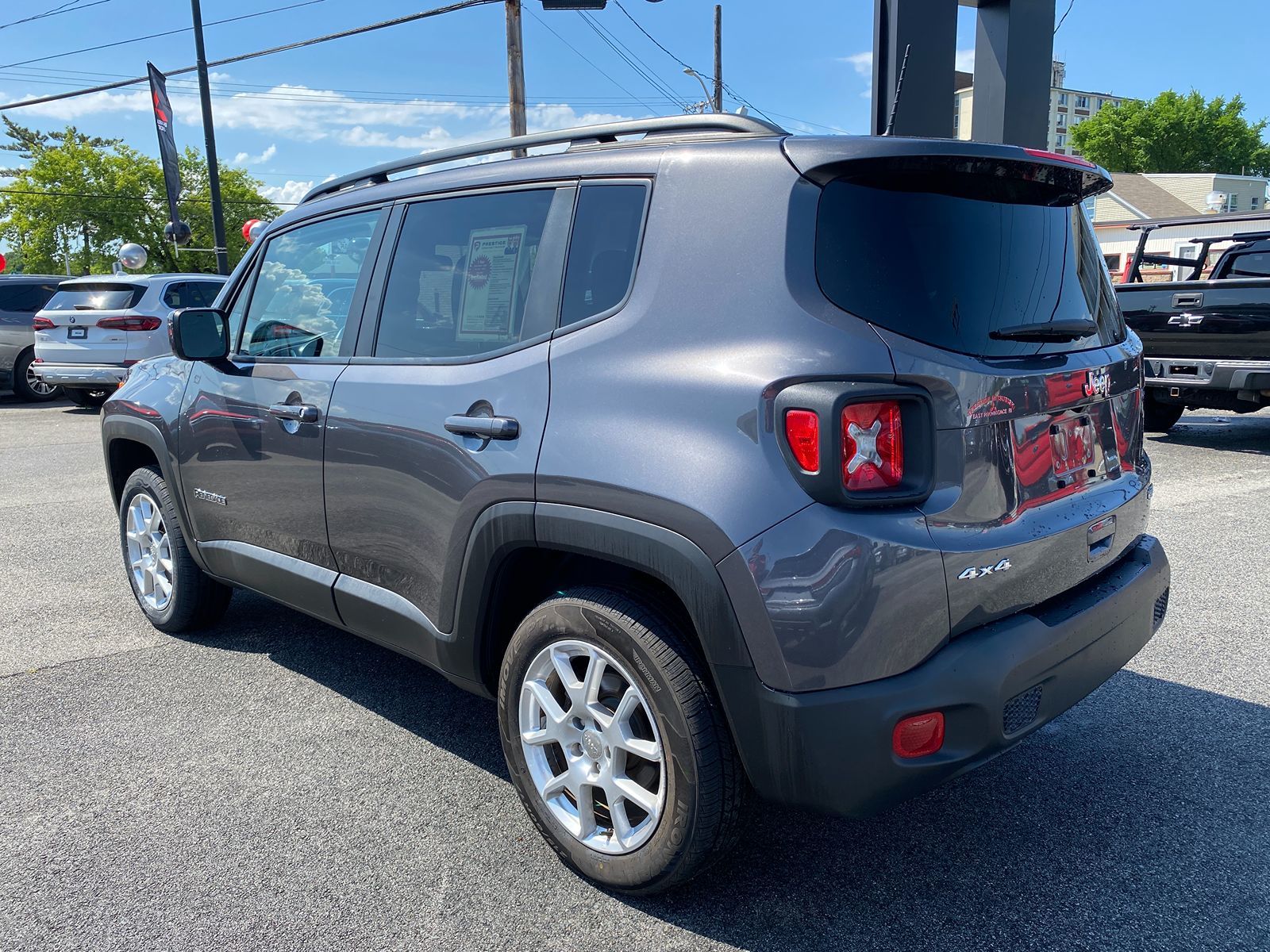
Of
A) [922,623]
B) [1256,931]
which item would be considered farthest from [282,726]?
[1256,931]

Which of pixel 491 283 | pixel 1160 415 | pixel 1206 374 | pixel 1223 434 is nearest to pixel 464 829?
pixel 491 283

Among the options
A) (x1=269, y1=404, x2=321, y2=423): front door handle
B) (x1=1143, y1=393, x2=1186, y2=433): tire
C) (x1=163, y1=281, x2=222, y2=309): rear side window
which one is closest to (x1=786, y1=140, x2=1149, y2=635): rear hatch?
(x1=269, y1=404, x2=321, y2=423): front door handle

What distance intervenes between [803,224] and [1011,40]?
7.53m

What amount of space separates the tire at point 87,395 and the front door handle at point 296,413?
10.9 m

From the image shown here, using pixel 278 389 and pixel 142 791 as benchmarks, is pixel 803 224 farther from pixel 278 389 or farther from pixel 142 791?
pixel 142 791

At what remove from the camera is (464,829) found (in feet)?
9.37

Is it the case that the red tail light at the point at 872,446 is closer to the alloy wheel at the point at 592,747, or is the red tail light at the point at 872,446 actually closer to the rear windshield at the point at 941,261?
the rear windshield at the point at 941,261

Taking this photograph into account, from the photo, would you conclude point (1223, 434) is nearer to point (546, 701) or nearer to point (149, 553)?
point (546, 701)

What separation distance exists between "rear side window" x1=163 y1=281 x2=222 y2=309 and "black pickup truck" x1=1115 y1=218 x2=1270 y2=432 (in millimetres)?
10575

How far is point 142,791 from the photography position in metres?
3.10

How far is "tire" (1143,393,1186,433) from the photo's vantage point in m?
9.85

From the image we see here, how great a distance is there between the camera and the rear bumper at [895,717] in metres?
2.07

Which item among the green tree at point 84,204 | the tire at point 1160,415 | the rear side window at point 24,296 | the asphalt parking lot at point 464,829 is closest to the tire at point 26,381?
the rear side window at point 24,296

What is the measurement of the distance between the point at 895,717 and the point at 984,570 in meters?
0.39
